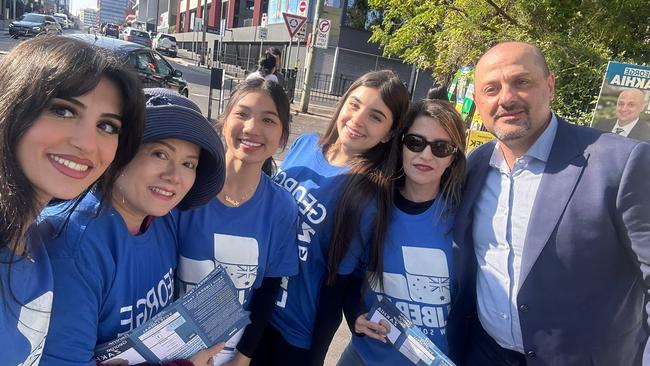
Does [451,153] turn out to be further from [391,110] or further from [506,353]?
[506,353]

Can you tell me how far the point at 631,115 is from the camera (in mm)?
5305

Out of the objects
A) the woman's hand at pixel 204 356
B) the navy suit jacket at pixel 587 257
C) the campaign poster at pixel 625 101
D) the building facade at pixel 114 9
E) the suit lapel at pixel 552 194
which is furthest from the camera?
the building facade at pixel 114 9

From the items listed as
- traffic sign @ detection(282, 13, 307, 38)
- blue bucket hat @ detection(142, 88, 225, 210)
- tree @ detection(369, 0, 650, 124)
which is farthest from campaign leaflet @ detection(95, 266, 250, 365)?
traffic sign @ detection(282, 13, 307, 38)

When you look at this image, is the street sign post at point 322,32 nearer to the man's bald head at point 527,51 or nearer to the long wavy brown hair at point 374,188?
the long wavy brown hair at point 374,188

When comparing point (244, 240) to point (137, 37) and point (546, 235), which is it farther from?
point (137, 37)

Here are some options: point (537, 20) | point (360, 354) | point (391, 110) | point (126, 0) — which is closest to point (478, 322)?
point (360, 354)

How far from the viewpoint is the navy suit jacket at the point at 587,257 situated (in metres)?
1.80

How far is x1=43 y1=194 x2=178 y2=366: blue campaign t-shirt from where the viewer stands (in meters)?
1.30

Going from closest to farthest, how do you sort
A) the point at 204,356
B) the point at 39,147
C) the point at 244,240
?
the point at 39,147 → the point at 204,356 → the point at 244,240

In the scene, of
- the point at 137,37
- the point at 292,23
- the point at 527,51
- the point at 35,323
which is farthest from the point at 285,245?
the point at 137,37

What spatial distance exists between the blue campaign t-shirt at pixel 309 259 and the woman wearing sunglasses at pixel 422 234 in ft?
0.78

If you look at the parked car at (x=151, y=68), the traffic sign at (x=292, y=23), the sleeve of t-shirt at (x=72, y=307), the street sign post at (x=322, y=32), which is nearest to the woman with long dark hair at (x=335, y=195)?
the sleeve of t-shirt at (x=72, y=307)

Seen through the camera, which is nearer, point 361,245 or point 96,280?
point 96,280

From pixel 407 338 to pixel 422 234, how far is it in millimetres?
492
